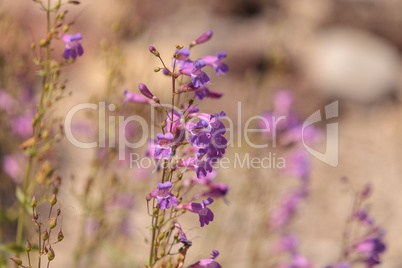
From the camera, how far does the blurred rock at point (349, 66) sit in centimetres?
932

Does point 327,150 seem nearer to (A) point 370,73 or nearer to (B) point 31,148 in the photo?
(A) point 370,73

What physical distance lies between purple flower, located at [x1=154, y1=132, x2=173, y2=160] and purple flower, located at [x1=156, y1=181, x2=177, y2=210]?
0.35 ft

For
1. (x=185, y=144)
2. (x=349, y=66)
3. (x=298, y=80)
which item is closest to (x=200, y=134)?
(x=185, y=144)

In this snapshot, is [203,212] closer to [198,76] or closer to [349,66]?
[198,76]

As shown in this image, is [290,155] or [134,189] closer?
[290,155]

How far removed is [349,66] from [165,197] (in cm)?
822

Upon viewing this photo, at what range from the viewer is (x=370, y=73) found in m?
9.54

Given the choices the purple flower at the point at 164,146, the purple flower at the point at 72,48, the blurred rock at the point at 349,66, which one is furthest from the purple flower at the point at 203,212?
the blurred rock at the point at 349,66

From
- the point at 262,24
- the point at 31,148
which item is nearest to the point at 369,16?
the point at 262,24

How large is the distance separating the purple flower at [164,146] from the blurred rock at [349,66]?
7.55m

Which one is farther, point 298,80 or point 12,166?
point 298,80

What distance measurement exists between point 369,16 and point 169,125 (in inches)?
363

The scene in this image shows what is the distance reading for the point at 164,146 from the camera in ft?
6.53

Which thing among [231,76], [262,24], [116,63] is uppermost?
[262,24]
